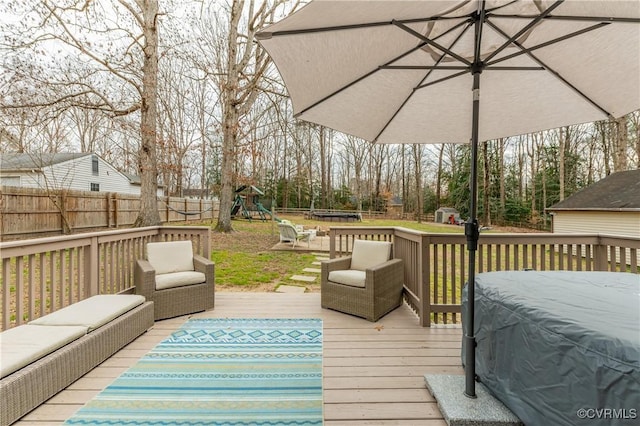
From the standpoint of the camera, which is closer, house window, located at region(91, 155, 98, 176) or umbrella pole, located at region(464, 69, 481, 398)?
umbrella pole, located at region(464, 69, 481, 398)

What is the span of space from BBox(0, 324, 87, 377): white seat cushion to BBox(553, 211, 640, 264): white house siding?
10.9 meters

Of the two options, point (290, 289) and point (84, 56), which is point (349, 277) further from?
point (84, 56)

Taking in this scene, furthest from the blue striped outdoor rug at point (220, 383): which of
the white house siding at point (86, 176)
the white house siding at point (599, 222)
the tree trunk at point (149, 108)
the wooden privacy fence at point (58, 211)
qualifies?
the white house siding at point (86, 176)

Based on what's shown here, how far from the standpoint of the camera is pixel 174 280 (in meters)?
3.58

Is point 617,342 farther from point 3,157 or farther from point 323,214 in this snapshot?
point 3,157

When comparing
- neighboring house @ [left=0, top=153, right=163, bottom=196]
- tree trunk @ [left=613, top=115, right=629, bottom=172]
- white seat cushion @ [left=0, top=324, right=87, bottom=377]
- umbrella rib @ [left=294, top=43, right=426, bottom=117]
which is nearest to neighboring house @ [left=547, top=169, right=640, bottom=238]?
tree trunk @ [left=613, top=115, right=629, bottom=172]

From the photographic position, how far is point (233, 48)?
33.2ft

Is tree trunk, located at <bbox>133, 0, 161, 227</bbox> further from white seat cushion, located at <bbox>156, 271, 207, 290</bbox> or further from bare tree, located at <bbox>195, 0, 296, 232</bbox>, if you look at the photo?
white seat cushion, located at <bbox>156, 271, 207, 290</bbox>

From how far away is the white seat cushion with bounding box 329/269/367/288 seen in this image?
3.65m

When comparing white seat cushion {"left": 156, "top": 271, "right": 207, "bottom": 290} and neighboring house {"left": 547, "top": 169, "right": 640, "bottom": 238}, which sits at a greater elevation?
neighboring house {"left": 547, "top": 169, "right": 640, "bottom": 238}

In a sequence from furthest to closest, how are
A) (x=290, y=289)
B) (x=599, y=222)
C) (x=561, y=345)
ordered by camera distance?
(x=599, y=222) < (x=290, y=289) < (x=561, y=345)

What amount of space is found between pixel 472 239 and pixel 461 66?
1.47m

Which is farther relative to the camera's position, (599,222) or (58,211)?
(58,211)

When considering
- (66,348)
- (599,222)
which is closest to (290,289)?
(66,348)
